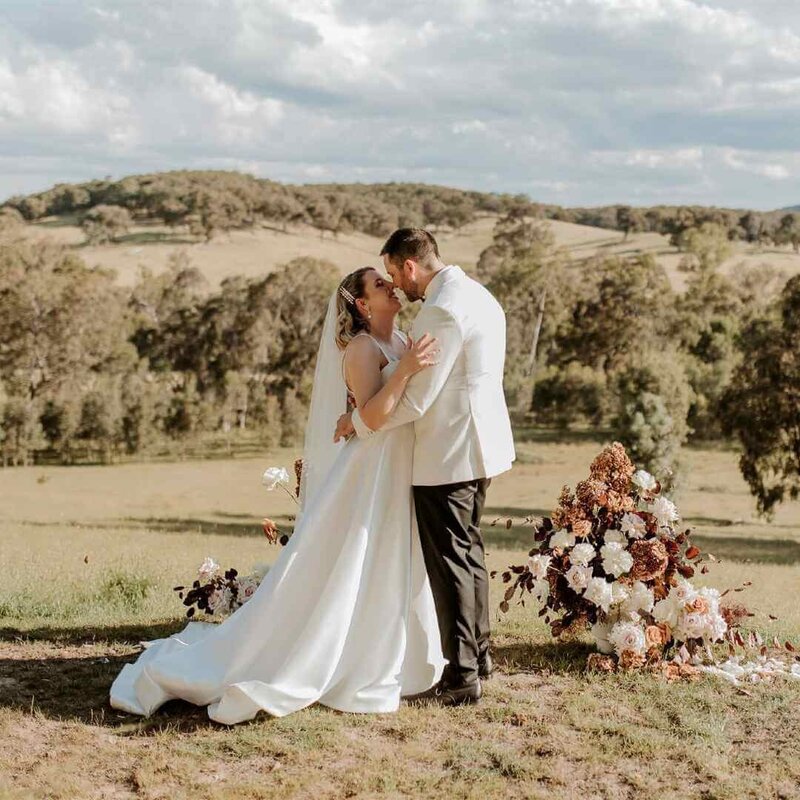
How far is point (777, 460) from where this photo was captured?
29.2 meters

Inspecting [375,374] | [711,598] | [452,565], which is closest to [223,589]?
[452,565]

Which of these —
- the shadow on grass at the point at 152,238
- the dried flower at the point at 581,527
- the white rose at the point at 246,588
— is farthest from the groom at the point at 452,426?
the shadow on grass at the point at 152,238

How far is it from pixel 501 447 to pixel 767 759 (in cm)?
211

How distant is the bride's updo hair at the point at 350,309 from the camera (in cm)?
566

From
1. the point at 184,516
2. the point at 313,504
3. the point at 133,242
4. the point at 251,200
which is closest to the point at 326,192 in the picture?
the point at 251,200

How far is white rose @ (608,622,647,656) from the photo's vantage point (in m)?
6.12

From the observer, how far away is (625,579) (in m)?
6.29

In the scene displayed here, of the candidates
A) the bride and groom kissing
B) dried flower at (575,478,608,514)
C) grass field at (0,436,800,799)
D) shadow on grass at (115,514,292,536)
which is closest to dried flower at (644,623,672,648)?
grass field at (0,436,800,799)

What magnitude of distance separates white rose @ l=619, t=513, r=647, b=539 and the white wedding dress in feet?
4.83

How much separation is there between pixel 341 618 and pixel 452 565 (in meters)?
0.69

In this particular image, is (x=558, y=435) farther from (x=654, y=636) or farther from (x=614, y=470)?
(x=654, y=636)

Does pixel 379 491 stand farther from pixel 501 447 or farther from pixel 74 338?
pixel 74 338

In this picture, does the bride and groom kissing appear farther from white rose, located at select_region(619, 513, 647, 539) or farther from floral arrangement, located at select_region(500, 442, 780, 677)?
white rose, located at select_region(619, 513, 647, 539)

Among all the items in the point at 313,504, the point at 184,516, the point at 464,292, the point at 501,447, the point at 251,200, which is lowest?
the point at 184,516
